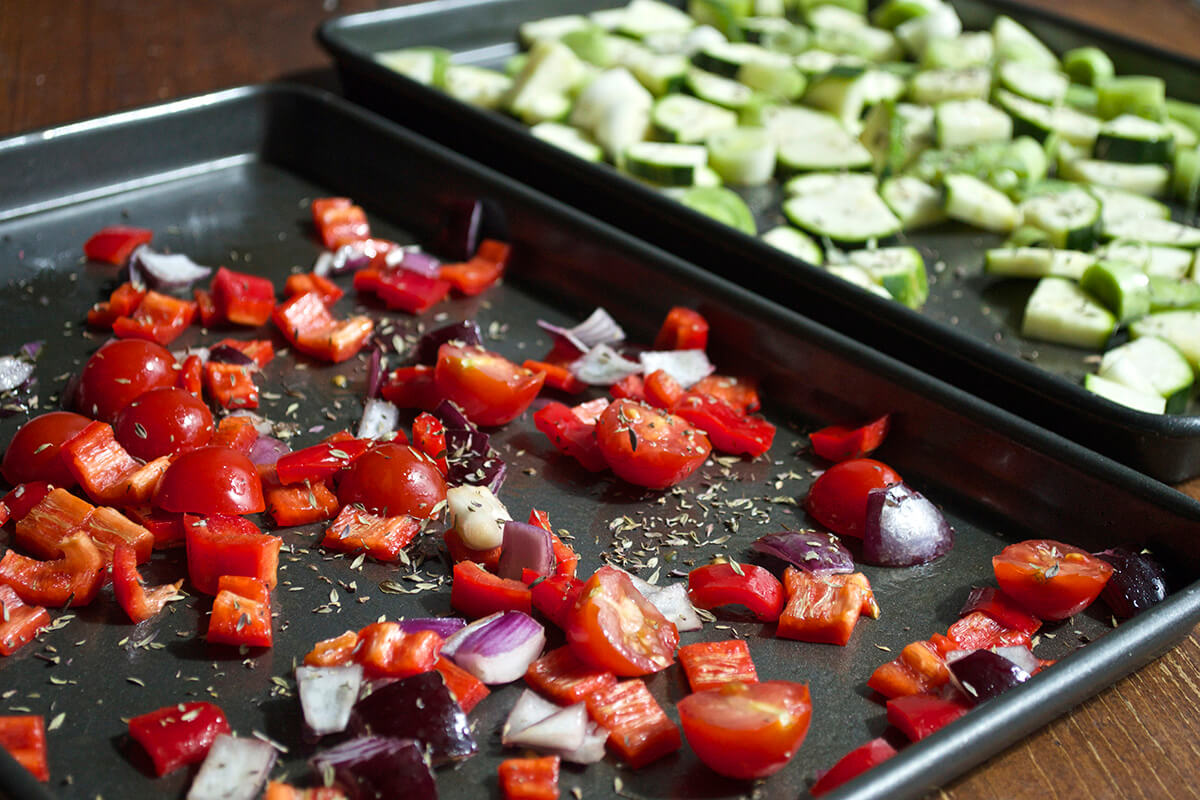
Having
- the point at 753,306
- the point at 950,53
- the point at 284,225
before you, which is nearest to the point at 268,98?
the point at 284,225

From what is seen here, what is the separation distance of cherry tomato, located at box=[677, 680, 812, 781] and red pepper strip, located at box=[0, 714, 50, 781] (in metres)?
0.71

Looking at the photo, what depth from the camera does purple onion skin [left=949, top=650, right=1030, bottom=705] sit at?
1.38 m

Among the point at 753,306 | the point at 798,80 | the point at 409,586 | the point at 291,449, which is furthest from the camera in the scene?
the point at 798,80

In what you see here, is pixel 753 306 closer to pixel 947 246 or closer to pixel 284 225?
pixel 947 246

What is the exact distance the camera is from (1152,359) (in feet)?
7.02

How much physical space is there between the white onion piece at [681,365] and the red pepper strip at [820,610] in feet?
1.72

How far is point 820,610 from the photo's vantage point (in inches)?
61.1

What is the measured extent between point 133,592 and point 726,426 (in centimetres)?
92

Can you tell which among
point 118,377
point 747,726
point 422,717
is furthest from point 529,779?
point 118,377

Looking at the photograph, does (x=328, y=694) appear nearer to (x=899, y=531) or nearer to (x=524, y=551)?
(x=524, y=551)

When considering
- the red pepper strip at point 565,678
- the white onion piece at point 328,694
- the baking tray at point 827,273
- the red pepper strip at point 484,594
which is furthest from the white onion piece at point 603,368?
the white onion piece at point 328,694

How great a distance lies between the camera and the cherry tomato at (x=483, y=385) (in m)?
1.91

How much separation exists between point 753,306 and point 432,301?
0.66m

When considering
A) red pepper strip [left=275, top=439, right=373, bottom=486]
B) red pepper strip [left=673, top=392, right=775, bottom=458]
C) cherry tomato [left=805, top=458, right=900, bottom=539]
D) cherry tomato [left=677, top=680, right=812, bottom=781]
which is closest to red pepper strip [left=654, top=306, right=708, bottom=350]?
red pepper strip [left=673, top=392, right=775, bottom=458]
